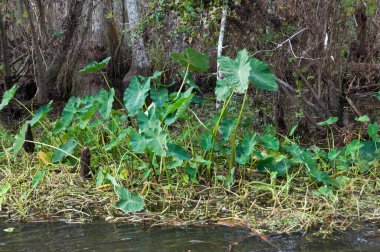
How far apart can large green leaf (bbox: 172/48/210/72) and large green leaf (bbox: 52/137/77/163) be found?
1301 millimetres

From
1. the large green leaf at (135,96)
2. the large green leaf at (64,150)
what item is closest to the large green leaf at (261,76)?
the large green leaf at (135,96)

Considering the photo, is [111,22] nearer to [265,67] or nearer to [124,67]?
[124,67]

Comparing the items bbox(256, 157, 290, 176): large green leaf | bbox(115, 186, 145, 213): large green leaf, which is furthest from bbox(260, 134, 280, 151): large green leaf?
bbox(115, 186, 145, 213): large green leaf

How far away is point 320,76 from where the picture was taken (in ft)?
18.8

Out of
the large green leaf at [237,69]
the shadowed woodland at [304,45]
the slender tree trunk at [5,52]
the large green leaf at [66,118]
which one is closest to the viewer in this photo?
the large green leaf at [237,69]

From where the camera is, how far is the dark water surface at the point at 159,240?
136 inches

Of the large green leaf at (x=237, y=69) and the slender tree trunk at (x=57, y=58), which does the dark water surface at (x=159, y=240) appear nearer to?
the large green leaf at (x=237, y=69)

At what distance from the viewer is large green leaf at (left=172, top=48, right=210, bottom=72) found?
470cm

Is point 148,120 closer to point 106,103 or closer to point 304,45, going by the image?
point 106,103

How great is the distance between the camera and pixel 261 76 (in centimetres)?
439

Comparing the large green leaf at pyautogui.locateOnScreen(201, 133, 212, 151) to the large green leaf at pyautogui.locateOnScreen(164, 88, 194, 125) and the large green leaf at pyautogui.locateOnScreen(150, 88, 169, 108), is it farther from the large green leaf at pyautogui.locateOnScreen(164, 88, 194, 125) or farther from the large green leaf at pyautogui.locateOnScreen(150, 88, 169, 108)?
the large green leaf at pyautogui.locateOnScreen(150, 88, 169, 108)

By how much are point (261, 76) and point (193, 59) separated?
680 millimetres

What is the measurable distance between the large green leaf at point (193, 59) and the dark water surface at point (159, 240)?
1.51 meters

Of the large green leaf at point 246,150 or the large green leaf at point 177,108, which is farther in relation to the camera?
the large green leaf at point 246,150
